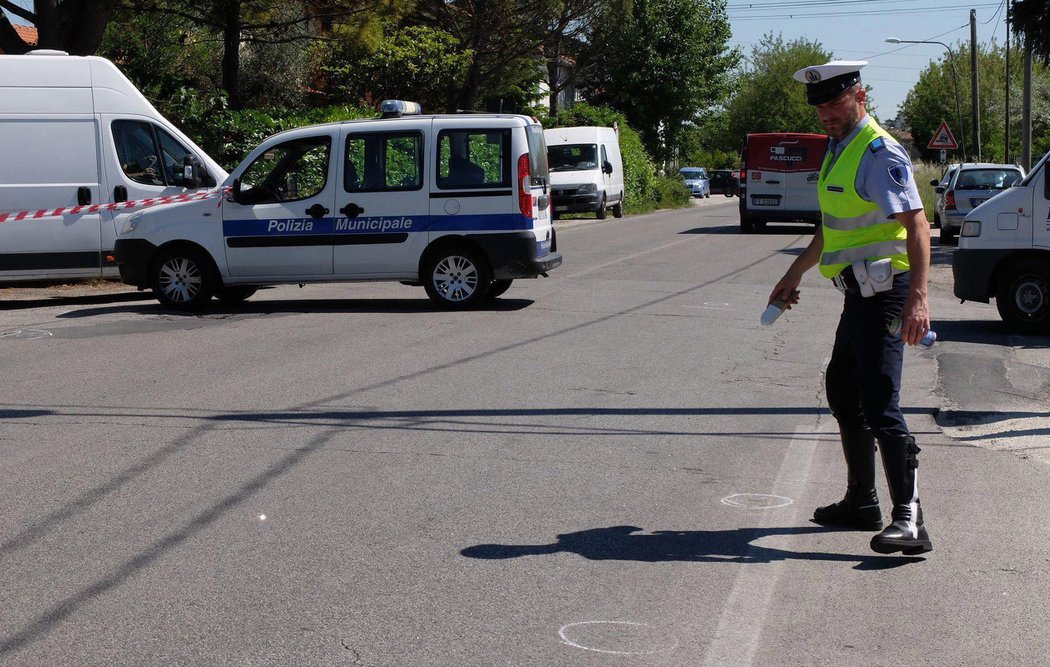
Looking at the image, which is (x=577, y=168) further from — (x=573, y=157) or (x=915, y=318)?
(x=915, y=318)

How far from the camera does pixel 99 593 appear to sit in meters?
4.64

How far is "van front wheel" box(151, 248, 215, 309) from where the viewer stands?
1391 cm

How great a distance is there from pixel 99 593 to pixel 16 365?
599 cm

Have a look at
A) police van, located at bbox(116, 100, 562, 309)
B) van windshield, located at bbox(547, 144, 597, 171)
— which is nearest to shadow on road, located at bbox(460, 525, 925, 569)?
police van, located at bbox(116, 100, 562, 309)

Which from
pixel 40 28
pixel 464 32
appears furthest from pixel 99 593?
pixel 464 32

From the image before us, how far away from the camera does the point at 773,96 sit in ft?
316

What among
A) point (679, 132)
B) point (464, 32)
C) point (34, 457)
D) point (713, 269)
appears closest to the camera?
point (34, 457)

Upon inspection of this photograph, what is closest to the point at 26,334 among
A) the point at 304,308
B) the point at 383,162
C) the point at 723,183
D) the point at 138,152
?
the point at 304,308

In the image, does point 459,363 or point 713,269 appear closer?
point 459,363

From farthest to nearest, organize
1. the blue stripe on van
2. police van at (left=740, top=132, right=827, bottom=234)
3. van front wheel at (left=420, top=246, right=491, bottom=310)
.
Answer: police van at (left=740, top=132, right=827, bottom=234)
van front wheel at (left=420, top=246, right=491, bottom=310)
the blue stripe on van

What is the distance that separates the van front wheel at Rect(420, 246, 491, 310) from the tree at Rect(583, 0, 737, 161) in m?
42.7

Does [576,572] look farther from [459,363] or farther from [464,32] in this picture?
[464,32]

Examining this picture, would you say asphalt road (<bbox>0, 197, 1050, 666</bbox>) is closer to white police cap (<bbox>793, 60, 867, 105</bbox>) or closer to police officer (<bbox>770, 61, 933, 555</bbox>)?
police officer (<bbox>770, 61, 933, 555</bbox>)

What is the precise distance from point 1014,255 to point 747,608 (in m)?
8.99
